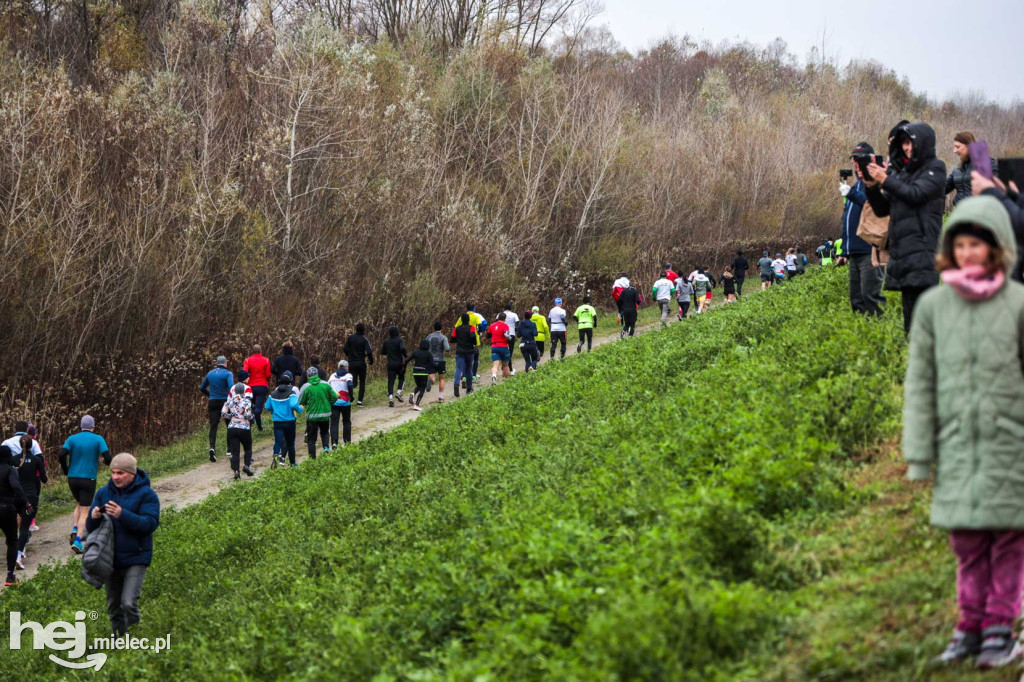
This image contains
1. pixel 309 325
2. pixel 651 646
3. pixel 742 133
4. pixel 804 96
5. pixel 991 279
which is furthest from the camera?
pixel 804 96

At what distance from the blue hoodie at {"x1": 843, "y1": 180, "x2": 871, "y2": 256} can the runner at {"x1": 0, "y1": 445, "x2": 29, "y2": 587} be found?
11.2m

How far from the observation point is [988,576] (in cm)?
449

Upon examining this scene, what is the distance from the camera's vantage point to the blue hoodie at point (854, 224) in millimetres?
10562

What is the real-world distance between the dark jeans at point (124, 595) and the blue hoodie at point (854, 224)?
8.12m

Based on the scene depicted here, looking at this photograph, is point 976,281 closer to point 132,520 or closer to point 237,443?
point 132,520

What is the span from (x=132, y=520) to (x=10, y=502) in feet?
17.8

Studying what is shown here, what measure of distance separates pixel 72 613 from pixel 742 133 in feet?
158

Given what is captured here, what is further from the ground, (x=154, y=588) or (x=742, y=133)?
(x=742, y=133)

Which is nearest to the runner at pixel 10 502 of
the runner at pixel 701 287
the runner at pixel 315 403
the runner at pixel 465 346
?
the runner at pixel 315 403

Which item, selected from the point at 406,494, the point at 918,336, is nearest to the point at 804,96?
the point at 406,494

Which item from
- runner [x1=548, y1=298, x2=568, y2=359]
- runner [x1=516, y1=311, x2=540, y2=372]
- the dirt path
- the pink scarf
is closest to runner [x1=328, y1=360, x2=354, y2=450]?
the dirt path

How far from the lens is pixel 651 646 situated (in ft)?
15.5

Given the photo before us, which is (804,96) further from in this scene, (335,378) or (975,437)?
(975,437)

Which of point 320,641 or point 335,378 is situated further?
point 335,378
